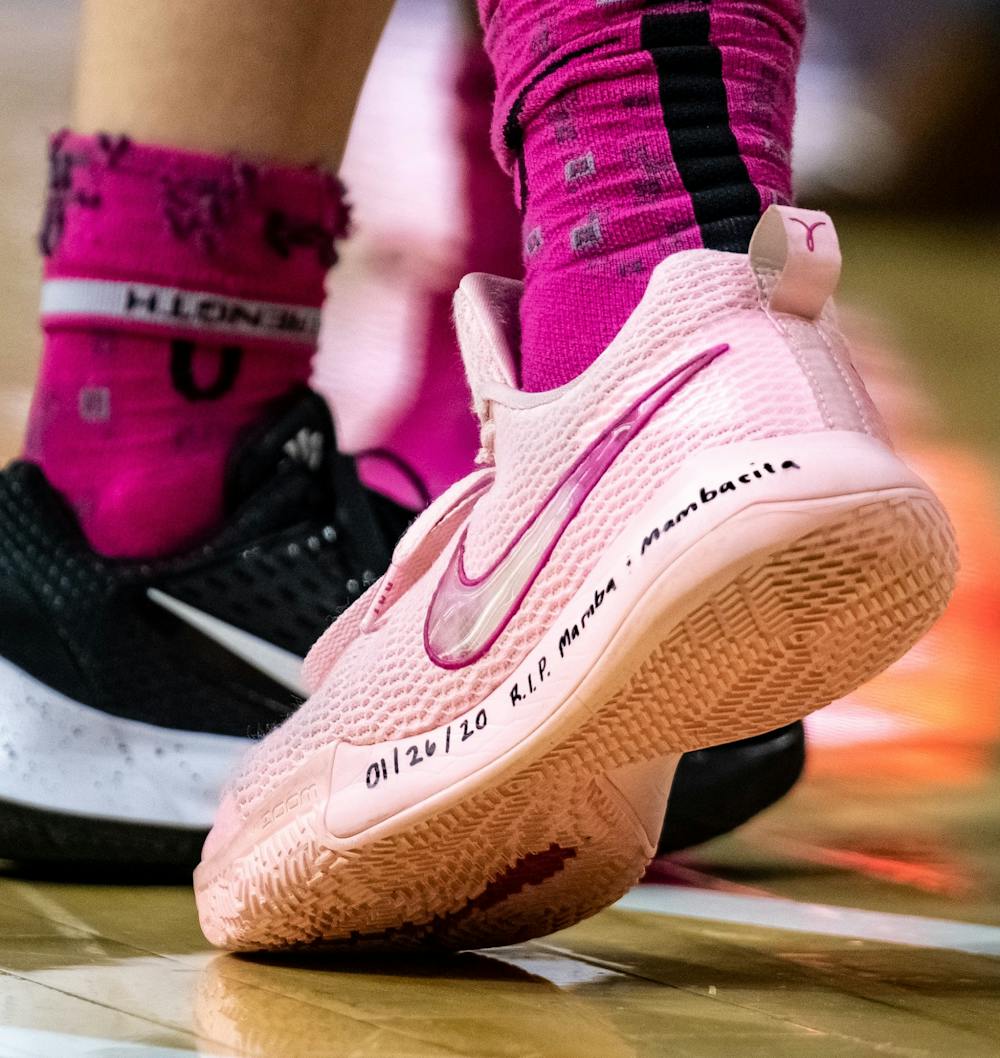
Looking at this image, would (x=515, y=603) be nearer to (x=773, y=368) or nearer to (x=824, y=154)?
(x=773, y=368)

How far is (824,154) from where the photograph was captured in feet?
8.41

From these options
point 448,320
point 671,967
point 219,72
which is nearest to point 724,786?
point 671,967

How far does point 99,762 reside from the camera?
0.76 meters

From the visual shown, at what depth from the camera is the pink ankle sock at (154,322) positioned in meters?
0.78

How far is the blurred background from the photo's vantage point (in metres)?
1.17

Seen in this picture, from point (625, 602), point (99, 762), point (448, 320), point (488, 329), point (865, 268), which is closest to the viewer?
point (625, 602)

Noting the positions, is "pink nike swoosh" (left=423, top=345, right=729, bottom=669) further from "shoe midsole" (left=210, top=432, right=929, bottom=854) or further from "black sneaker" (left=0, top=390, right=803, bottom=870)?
"black sneaker" (left=0, top=390, right=803, bottom=870)

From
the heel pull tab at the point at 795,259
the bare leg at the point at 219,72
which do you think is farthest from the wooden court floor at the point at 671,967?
the bare leg at the point at 219,72

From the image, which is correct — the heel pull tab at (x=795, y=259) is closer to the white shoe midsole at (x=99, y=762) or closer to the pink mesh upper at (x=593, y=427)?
the pink mesh upper at (x=593, y=427)

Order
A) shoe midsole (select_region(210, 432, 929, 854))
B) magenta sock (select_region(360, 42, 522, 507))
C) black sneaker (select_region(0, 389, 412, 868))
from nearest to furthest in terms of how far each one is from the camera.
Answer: shoe midsole (select_region(210, 432, 929, 854)), black sneaker (select_region(0, 389, 412, 868)), magenta sock (select_region(360, 42, 522, 507))

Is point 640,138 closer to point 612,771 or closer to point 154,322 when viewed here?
point 612,771

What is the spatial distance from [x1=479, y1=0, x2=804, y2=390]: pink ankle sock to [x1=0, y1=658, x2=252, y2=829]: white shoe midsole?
34 cm

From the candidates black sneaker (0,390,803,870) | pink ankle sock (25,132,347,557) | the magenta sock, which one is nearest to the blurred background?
the magenta sock

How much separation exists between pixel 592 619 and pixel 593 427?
0.07 m
